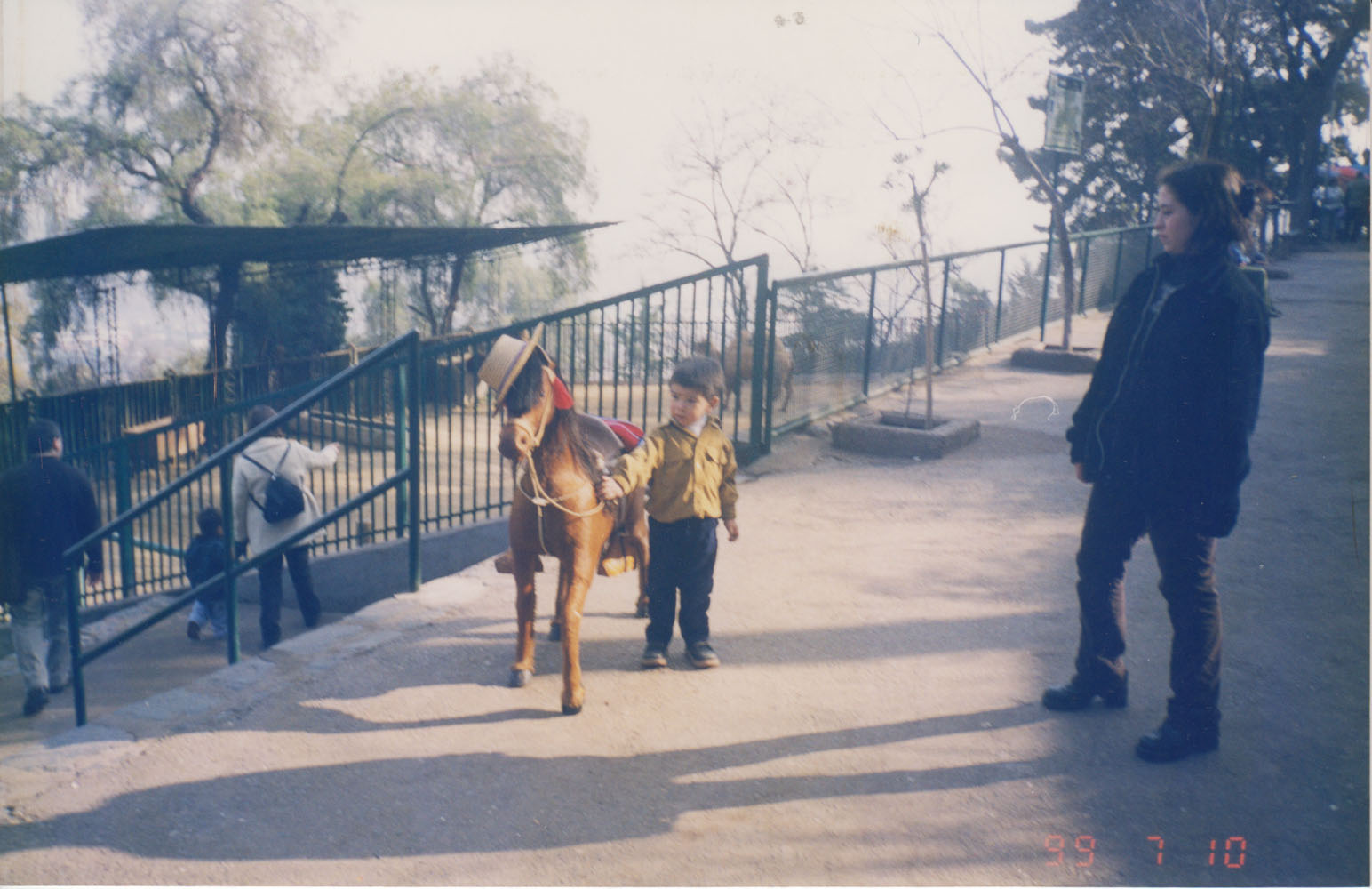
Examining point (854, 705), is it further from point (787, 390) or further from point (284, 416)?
point (787, 390)

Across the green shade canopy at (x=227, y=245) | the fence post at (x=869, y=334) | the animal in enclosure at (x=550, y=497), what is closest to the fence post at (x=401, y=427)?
the animal in enclosure at (x=550, y=497)

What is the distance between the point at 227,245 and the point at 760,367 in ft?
23.8

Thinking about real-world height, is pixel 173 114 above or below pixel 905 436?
above

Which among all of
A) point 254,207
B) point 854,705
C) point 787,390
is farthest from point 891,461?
point 254,207

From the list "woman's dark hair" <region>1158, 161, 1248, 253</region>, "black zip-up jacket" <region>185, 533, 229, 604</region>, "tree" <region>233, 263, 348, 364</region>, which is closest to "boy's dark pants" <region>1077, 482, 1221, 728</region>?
"woman's dark hair" <region>1158, 161, 1248, 253</region>

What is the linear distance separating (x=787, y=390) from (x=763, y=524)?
185cm

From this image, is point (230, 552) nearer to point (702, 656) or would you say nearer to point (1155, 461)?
point (702, 656)

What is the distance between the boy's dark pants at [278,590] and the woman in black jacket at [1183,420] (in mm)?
5102

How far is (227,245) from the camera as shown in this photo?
35.7ft

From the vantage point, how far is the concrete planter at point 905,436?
259 inches

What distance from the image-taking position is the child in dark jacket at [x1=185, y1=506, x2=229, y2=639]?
682 centimetres

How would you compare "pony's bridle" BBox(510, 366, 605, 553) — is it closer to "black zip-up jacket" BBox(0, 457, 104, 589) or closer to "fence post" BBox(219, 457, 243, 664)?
"fence post" BBox(219, 457, 243, 664)

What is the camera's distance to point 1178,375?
283 cm

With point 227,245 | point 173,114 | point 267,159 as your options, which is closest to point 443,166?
point 267,159
